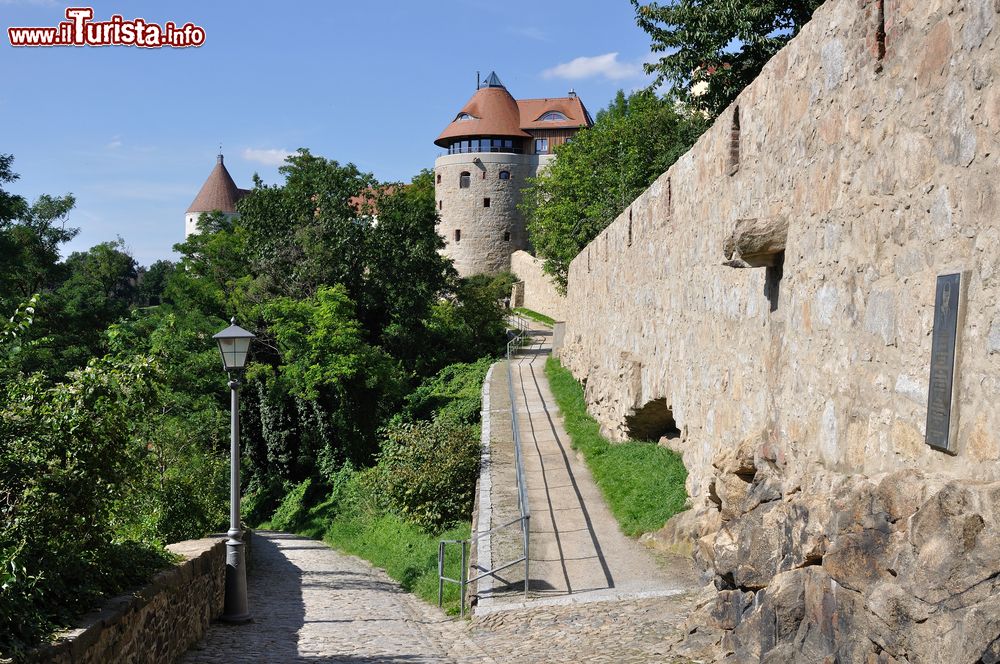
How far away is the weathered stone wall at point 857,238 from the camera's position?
409 centimetres

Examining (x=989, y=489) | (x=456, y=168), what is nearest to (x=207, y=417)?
(x=989, y=489)

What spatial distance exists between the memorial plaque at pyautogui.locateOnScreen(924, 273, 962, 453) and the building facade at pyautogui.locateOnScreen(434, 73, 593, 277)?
58.4m

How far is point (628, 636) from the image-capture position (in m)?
7.32

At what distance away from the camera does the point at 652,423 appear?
13328 millimetres

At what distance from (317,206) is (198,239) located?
12.0 m

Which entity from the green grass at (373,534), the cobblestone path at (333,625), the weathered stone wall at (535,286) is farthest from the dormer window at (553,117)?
the cobblestone path at (333,625)

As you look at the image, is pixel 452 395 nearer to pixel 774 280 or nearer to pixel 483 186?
pixel 774 280

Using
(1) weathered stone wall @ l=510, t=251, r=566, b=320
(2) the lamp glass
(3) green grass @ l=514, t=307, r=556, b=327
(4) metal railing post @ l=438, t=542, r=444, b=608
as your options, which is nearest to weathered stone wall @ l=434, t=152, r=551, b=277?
(1) weathered stone wall @ l=510, t=251, r=566, b=320

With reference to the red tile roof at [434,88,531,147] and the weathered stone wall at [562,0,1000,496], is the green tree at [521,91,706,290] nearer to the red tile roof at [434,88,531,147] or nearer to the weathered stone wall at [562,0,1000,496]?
the weathered stone wall at [562,0,1000,496]

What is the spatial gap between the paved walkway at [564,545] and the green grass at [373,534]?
1.10 m

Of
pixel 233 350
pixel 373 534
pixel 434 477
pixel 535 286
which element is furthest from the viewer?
pixel 535 286

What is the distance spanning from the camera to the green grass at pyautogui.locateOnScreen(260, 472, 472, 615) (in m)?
12.7

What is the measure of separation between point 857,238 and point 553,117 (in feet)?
216

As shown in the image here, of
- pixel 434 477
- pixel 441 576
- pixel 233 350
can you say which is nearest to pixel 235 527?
pixel 233 350
